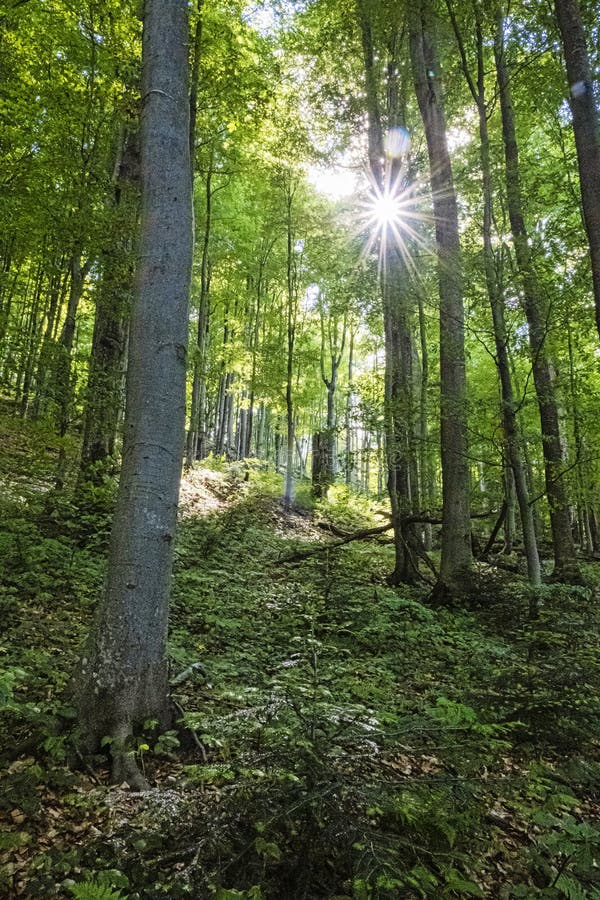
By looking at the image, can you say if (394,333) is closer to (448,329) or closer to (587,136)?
(448,329)

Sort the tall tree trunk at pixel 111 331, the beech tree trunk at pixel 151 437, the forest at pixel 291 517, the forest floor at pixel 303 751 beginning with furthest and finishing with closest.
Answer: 1. the tall tree trunk at pixel 111 331
2. the beech tree trunk at pixel 151 437
3. the forest at pixel 291 517
4. the forest floor at pixel 303 751

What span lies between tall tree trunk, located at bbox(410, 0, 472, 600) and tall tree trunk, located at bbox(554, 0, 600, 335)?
2.30 meters

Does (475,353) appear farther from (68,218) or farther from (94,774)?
(94,774)

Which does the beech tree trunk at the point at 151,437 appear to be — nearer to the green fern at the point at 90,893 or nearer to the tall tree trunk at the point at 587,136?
the green fern at the point at 90,893

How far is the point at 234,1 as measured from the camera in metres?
7.58

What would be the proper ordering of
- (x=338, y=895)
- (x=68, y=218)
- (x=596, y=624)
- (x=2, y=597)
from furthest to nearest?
(x=68, y=218), (x=596, y=624), (x=2, y=597), (x=338, y=895)

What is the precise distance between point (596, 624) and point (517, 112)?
35.9 ft

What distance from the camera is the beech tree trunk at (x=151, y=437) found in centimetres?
281

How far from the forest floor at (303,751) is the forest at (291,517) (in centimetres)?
2

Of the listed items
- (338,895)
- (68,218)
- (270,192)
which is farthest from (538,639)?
(270,192)

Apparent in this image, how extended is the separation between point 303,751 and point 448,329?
6.57 m

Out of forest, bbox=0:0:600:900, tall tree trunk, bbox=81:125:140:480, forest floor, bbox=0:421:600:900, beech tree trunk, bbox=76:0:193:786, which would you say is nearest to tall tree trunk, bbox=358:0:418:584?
forest, bbox=0:0:600:900

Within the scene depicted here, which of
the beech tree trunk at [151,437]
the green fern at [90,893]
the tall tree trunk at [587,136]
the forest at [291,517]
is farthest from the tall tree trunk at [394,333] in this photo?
the green fern at [90,893]

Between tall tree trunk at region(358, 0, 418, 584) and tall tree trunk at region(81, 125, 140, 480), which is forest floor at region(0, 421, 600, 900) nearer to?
tall tree trunk at region(81, 125, 140, 480)
